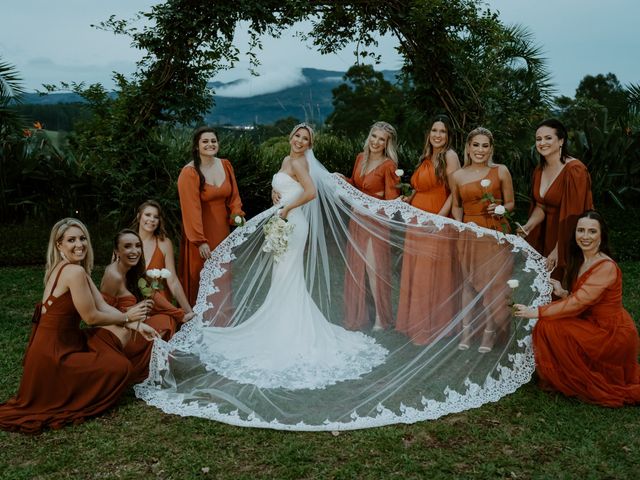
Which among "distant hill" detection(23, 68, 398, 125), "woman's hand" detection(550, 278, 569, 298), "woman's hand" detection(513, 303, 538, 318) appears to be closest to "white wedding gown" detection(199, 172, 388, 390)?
"woman's hand" detection(513, 303, 538, 318)

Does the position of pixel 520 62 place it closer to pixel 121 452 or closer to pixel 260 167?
pixel 260 167

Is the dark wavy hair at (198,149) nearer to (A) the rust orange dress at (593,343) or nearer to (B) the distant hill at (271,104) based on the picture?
(B) the distant hill at (271,104)

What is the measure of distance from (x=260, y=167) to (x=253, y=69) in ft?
8.05

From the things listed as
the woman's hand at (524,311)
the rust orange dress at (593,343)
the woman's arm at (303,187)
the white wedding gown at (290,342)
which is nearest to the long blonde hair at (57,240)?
the white wedding gown at (290,342)

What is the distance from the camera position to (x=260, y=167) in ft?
34.2

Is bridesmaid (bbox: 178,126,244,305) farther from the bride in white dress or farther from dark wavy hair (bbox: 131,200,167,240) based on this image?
the bride in white dress

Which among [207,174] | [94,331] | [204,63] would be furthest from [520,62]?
[94,331]

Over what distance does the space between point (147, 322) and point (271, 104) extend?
10.2 meters

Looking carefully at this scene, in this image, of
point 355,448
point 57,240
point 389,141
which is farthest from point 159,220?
point 355,448

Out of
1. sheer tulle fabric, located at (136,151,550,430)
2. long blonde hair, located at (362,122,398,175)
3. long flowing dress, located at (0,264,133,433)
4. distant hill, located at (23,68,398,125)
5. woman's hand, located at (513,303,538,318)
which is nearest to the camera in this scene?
long flowing dress, located at (0,264,133,433)

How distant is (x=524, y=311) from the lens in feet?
16.2

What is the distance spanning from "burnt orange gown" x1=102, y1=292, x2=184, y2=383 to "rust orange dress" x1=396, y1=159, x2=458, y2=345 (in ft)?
6.35

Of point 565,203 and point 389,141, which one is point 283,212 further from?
point 565,203

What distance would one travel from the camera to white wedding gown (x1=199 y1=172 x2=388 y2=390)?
5.27 metres
